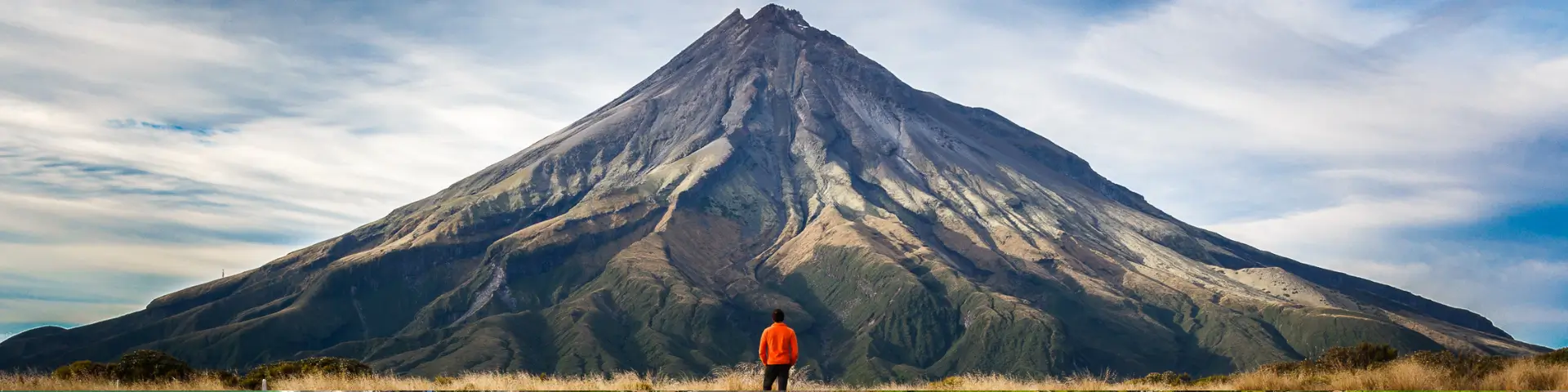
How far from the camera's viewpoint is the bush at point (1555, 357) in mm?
26209

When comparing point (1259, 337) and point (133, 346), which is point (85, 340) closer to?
point (133, 346)

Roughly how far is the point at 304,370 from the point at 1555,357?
31.6 m

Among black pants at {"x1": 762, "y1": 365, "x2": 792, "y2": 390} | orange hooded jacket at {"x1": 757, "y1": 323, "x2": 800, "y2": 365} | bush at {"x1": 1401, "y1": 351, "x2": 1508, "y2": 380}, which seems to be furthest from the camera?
bush at {"x1": 1401, "y1": 351, "x2": 1508, "y2": 380}

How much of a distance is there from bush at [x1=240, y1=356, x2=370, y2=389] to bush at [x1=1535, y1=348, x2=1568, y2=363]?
27627mm

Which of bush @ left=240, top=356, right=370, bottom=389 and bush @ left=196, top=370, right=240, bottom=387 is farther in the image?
bush @ left=240, top=356, right=370, bottom=389

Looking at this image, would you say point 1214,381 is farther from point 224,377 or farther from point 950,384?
point 224,377

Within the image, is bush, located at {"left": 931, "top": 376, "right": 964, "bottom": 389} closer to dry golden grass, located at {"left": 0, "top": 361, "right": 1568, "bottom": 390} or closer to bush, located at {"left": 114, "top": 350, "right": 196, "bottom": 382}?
dry golden grass, located at {"left": 0, "top": 361, "right": 1568, "bottom": 390}

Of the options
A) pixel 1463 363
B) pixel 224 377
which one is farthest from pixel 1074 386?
pixel 224 377

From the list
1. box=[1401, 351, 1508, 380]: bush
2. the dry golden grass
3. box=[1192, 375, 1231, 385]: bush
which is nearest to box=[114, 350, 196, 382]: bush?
the dry golden grass

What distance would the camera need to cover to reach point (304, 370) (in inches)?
1251

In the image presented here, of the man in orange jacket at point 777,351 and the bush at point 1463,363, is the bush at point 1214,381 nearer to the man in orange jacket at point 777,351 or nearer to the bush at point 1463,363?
the bush at point 1463,363

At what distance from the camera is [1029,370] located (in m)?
180

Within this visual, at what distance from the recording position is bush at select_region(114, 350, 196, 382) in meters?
30.1

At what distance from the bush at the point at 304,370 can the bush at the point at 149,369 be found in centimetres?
170
